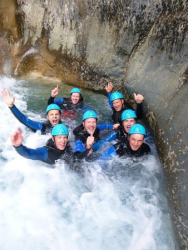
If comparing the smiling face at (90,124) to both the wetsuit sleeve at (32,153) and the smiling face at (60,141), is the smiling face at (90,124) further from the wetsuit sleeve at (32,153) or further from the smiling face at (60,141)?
the wetsuit sleeve at (32,153)

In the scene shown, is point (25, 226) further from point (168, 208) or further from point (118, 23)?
point (118, 23)

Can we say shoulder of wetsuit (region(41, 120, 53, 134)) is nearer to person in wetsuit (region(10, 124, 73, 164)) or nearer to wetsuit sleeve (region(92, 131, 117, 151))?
person in wetsuit (region(10, 124, 73, 164))

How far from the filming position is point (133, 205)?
4762 millimetres

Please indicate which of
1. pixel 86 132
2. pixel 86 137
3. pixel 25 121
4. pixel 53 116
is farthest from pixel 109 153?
pixel 25 121

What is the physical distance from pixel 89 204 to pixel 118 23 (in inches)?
221

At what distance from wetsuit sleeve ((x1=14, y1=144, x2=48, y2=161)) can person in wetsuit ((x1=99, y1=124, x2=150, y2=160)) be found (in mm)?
1292

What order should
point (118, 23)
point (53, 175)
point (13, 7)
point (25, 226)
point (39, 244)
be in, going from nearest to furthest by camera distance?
point (39, 244) → point (25, 226) → point (53, 175) → point (118, 23) → point (13, 7)

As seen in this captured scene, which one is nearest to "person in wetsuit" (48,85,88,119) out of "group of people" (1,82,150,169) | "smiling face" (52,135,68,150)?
"group of people" (1,82,150,169)

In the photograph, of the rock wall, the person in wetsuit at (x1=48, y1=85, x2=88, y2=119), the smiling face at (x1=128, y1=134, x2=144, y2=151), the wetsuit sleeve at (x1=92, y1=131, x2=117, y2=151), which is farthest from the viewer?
the person in wetsuit at (x1=48, y1=85, x2=88, y2=119)

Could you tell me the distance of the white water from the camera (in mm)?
4105

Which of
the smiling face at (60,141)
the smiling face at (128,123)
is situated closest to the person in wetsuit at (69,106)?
the smiling face at (128,123)

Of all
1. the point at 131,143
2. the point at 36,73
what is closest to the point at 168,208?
the point at 131,143

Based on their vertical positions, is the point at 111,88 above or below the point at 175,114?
below

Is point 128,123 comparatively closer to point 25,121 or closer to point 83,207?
point 83,207
